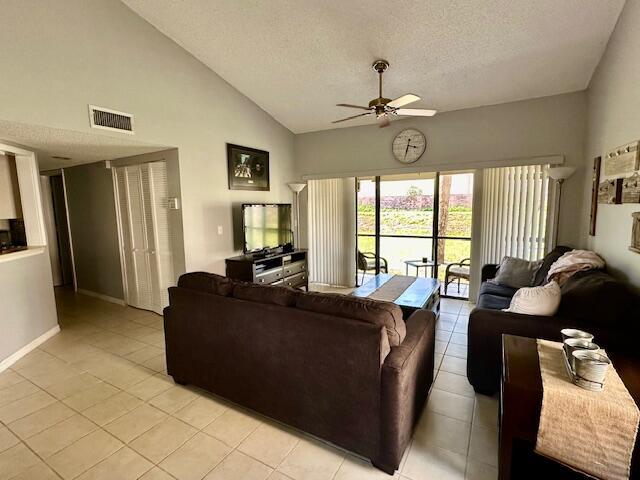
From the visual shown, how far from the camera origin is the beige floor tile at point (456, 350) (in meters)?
3.16

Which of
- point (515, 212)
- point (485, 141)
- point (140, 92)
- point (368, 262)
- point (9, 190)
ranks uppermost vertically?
point (140, 92)

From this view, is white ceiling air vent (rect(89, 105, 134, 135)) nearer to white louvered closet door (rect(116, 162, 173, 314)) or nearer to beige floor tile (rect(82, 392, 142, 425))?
white louvered closet door (rect(116, 162, 173, 314))

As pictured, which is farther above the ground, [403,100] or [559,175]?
[403,100]

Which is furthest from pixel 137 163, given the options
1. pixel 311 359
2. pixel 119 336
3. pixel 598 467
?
pixel 598 467

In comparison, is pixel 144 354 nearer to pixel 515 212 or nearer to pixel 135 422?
pixel 135 422

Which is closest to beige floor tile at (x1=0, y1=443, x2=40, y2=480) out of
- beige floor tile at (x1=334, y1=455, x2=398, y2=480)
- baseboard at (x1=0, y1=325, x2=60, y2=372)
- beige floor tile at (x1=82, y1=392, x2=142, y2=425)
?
beige floor tile at (x1=82, y1=392, x2=142, y2=425)

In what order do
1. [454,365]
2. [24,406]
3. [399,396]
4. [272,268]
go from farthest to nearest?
1. [272,268]
2. [454,365]
3. [24,406]
4. [399,396]

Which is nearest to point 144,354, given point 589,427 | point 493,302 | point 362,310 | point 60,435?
point 60,435

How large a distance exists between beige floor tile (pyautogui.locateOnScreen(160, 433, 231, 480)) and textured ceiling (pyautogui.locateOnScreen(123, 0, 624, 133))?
354 centimetres

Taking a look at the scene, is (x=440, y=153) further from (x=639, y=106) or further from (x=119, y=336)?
(x=119, y=336)

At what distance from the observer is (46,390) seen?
2.65 meters

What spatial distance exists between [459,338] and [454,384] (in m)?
1.01

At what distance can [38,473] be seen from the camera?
5.97 ft

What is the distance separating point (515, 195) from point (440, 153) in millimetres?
1164
